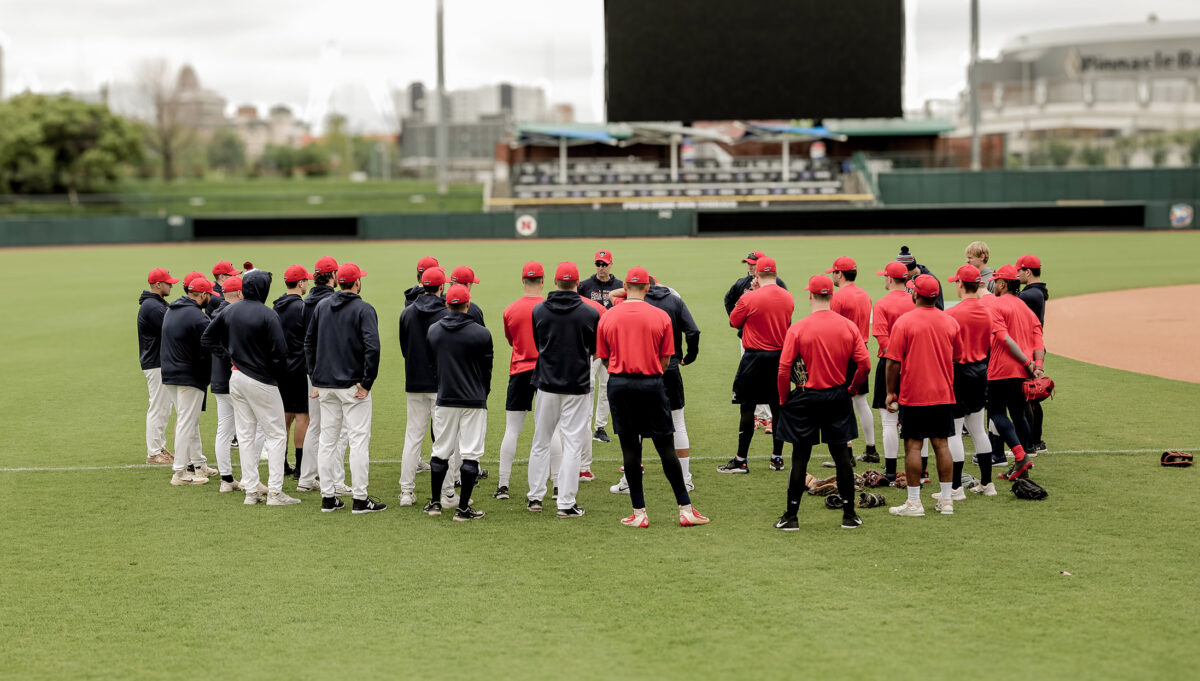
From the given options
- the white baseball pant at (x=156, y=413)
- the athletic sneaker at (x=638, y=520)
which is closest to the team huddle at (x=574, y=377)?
the athletic sneaker at (x=638, y=520)

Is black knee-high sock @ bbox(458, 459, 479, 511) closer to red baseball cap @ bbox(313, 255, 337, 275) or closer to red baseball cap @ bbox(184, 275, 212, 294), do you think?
red baseball cap @ bbox(313, 255, 337, 275)

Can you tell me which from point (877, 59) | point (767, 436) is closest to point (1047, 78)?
point (877, 59)

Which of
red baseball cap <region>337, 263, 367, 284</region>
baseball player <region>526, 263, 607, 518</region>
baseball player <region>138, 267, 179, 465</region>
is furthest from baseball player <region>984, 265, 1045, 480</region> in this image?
baseball player <region>138, 267, 179, 465</region>

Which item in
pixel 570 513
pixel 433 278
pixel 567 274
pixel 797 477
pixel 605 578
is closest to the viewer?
pixel 605 578

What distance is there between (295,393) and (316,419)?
0.45 metres

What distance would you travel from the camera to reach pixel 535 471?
8992 mm

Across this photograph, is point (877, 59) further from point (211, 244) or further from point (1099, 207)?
point (211, 244)

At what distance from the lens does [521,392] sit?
9.12 m

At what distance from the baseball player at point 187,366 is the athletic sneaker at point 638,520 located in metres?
4.38

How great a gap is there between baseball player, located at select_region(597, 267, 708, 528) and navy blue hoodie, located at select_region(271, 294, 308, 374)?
9.87 feet

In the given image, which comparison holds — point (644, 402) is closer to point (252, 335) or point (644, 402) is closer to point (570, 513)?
point (570, 513)

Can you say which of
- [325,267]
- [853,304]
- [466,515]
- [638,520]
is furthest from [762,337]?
[325,267]

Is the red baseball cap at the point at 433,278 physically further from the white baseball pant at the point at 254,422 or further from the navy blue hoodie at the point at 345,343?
the white baseball pant at the point at 254,422

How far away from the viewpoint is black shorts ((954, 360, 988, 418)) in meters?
9.00
